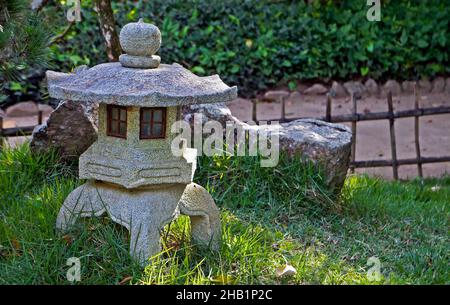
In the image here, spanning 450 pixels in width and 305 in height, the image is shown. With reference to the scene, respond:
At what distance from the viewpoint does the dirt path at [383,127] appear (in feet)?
25.6

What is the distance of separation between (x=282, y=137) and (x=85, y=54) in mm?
4899

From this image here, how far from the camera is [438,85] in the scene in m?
10.1

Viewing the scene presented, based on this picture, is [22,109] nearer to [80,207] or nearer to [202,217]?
[80,207]

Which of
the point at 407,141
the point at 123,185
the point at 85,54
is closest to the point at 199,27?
the point at 85,54

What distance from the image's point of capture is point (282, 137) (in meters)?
5.18

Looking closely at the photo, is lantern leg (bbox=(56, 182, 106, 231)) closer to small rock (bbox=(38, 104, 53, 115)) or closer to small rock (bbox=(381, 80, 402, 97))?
small rock (bbox=(38, 104, 53, 115))

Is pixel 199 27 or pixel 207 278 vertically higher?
pixel 199 27

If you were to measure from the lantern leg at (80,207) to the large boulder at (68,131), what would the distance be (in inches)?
44.5

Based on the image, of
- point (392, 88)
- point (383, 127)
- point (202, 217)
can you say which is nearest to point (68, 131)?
point (202, 217)

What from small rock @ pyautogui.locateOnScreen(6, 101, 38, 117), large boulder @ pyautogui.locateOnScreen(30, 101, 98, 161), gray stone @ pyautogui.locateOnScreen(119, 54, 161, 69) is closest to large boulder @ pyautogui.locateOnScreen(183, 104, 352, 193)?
large boulder @ pyautogui.locateOnScreen(30, 101, 98, 161)

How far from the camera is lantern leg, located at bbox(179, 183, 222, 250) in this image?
4074 mm

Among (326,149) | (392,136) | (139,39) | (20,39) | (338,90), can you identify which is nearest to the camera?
(139,39)

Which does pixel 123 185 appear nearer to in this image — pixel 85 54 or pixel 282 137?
pixel 282 137

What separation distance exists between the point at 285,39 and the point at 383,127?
6.67 ft
